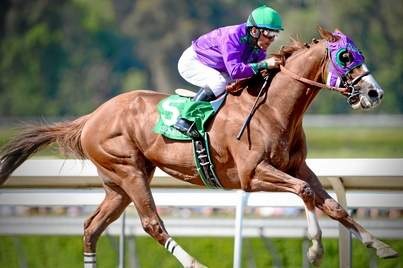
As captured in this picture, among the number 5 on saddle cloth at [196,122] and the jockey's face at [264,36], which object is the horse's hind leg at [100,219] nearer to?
the number 5 on saddle cloth at [196,122]

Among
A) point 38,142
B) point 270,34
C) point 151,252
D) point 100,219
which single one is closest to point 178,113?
point 270,34

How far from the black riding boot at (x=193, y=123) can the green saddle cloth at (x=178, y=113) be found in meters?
0.02

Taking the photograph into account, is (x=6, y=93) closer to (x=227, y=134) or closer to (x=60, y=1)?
(x=60, y=1)

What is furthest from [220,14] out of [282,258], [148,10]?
[282,258]

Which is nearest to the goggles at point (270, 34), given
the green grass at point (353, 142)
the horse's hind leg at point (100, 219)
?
the horse's hind leg at point (100, 219)

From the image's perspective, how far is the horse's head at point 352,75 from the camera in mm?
5949

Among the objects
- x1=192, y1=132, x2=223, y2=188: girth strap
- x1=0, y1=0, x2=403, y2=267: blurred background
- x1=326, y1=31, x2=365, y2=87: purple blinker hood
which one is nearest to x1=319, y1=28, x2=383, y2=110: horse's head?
x1=326, y1=31, x2=365, y2=87: purple blinker hood

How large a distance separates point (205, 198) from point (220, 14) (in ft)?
145

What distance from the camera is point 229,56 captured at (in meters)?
6.25

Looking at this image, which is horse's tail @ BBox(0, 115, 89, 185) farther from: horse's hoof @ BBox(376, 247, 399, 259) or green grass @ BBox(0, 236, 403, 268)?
horse's hoof @ BBox(376, 247, 399, 259)

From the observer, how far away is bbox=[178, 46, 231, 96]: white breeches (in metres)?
6.43

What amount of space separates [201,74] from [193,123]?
29cm

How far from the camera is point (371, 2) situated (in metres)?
44.0

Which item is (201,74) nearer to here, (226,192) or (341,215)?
(226,192)
